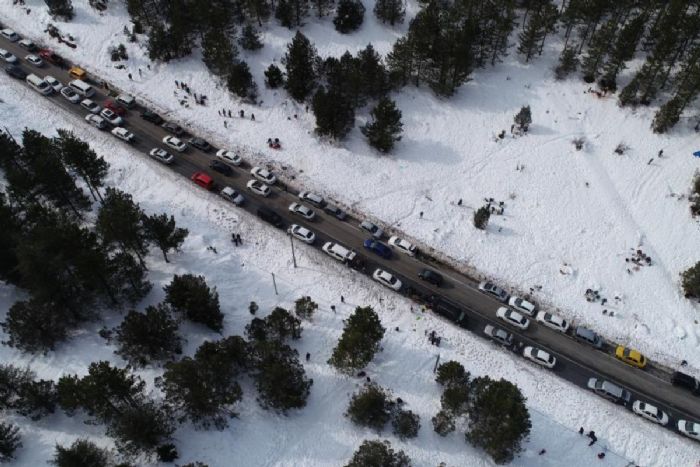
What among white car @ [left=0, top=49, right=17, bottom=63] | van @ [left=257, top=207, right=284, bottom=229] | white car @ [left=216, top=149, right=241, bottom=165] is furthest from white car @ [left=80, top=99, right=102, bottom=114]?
van @ [left=257, top=207, right=284, bottom=229]

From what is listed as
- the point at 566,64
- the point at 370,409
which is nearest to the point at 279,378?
the point at 370,409

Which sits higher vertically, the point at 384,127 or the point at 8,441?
the point at 384,127

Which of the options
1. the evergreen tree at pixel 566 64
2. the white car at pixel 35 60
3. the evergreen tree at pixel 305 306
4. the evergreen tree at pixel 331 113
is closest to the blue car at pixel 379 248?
the evergreen tree at pixel 305 306

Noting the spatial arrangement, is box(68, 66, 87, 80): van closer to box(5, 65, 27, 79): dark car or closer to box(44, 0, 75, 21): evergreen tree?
box(5, 65, 27, 79): dark car

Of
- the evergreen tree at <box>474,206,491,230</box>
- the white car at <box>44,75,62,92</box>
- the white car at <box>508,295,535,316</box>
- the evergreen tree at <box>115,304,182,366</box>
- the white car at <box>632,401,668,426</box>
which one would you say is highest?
the evergreen tree at <box>474,206,491,230</box>

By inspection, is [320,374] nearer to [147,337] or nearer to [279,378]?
[279,378]

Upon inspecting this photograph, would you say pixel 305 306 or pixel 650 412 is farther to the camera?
pixel 305 306
